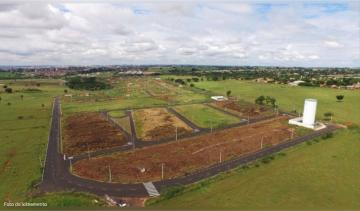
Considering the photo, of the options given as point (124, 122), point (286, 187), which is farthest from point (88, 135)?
point (286, 187)

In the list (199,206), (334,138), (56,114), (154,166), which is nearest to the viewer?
(199,206)

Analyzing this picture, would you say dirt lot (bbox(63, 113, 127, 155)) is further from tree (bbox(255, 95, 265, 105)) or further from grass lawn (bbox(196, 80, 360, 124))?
grass lawn (bbox(196, 80, 360, 124))

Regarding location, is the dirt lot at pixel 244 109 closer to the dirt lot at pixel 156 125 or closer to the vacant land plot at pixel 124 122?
the dirt lot at pixel 156 125

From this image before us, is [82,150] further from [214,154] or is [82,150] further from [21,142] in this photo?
→ [214,154]

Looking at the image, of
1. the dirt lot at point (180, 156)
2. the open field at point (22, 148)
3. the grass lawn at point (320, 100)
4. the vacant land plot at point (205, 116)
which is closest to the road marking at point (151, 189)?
the dirt lot at point (180, 156)

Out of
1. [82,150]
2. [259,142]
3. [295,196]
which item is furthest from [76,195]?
[259,142]

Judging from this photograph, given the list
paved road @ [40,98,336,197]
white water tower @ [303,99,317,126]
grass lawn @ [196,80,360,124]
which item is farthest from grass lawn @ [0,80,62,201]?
grass lawn @ [196,80,360,124]

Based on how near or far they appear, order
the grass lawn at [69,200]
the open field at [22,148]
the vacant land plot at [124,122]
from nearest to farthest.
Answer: the grass lawn at [69,200] < the open field at [22,148] < the vacant land plot at [124,122]
